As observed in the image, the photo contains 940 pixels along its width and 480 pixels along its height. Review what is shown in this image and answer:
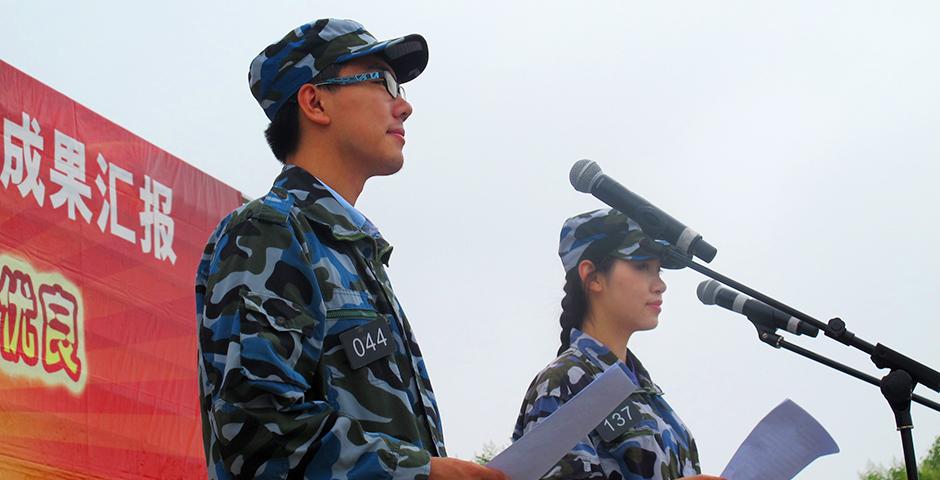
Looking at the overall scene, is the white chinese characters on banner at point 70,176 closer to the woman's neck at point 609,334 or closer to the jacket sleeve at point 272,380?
the woman's neck at point 609,334

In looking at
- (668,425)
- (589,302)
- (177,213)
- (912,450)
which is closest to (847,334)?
(912,450)

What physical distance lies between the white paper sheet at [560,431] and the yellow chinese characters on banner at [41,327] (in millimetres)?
3106

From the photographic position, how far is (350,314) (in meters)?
2.10

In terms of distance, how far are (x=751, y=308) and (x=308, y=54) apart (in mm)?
1262

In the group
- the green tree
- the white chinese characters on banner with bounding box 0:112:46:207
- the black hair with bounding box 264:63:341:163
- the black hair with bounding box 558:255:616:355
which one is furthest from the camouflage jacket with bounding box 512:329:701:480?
the green tree

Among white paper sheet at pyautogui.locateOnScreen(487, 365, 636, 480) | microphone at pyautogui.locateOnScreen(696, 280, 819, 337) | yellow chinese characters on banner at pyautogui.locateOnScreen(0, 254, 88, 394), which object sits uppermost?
yellow chinese characters on banner at pyautogui.locateOnScreen(0, 254, 88, 394)

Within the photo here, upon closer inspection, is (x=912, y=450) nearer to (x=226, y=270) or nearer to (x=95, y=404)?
(x=226, y=270)

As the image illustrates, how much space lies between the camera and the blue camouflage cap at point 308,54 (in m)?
2.47

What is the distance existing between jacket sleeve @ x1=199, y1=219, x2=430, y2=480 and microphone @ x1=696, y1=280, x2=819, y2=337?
4.08 ft

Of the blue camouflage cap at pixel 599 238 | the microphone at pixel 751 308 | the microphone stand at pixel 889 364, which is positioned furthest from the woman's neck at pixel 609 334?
the microphone stand at pixel 889 364

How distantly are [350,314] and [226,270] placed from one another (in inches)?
8.8

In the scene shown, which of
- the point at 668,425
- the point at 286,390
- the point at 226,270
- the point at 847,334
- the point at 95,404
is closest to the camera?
the point at 286,390

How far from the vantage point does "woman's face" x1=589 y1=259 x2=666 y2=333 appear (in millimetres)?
3738

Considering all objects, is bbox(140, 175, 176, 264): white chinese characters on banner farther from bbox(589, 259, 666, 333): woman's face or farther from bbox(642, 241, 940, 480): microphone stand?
bbox(642, 241, 940, 480): microphone stand
